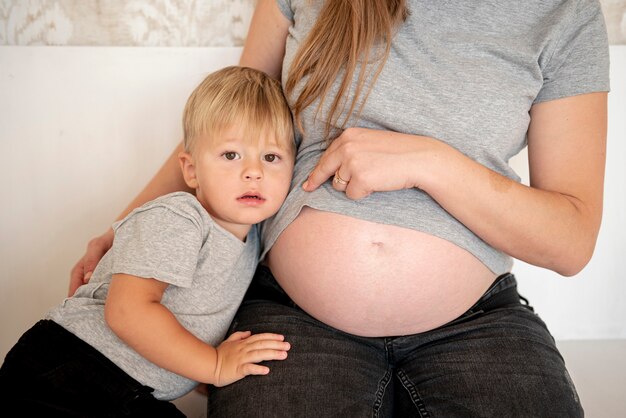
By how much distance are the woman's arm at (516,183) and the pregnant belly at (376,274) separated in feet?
0.21

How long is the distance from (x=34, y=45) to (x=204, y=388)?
98cm

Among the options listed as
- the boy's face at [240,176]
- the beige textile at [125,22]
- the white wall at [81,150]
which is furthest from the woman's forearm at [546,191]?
the beige textile at [125,22]

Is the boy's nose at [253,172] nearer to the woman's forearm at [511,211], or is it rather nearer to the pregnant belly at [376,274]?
the pregnant belly at [376,274]

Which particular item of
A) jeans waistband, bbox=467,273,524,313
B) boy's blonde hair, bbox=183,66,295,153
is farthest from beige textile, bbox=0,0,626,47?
jeans waistband, bbox=467,273,524,313

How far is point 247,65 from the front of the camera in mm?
1229

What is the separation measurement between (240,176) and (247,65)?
34cm

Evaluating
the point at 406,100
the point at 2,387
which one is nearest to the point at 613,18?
the point at 406,100

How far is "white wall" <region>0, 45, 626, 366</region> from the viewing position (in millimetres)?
1363

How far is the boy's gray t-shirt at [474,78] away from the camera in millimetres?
991

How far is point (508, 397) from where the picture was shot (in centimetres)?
88

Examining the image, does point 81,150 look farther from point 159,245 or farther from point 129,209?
point 159,245

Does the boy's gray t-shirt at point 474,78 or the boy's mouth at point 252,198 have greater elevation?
the boy's gray t-shirt at point 474,78

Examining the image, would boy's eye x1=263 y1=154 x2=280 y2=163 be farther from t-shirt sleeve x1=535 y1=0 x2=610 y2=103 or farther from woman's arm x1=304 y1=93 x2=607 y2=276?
t-shirt sleeve x1=535 y1=0 x2=610 y2=103

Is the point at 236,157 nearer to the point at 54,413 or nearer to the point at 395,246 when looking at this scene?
the point at 395,246
